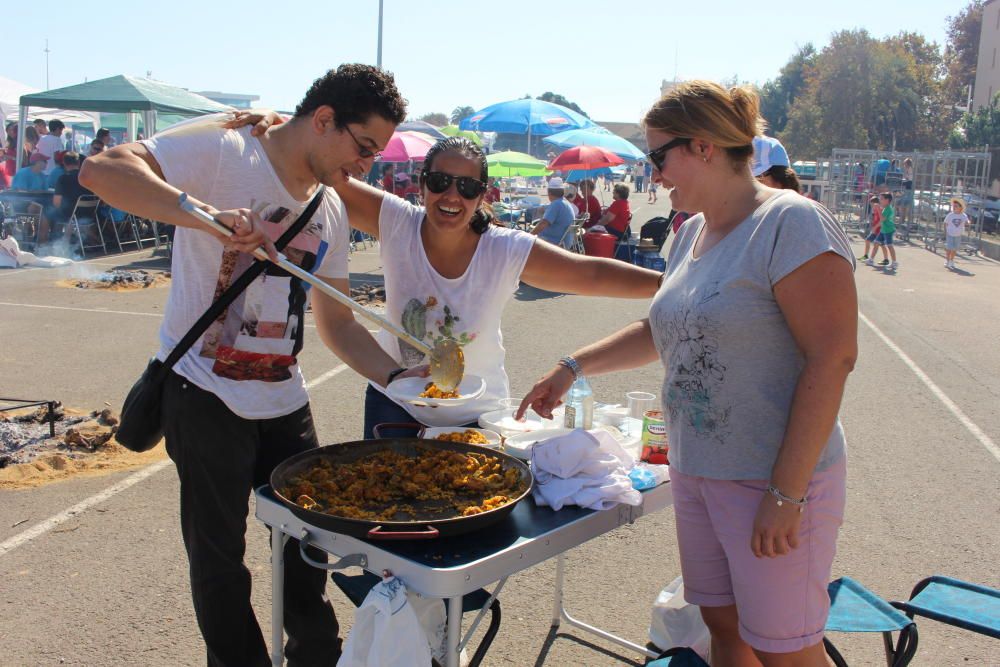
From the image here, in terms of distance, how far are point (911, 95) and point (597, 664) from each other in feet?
165

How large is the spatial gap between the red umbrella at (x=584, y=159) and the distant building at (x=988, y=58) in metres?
35.1

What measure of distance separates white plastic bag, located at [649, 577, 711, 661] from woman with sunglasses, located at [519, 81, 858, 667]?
0.73 metres

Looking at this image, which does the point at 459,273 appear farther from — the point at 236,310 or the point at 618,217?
the point at 618,217

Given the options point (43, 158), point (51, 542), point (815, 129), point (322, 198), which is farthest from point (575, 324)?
point (815, 129)

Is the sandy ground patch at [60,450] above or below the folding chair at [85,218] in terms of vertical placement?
below

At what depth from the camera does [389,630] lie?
6.48 ft

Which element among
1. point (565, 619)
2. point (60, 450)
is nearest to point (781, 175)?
point (565, 619)

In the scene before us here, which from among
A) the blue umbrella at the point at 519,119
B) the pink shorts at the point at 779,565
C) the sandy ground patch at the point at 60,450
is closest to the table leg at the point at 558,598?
→ the pink shorts at the point at 779,565

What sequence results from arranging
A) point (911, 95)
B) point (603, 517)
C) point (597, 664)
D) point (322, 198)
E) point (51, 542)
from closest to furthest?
point (603, 517), point (322, 198), point (597, 664), point (51, 542), point (911, 95)

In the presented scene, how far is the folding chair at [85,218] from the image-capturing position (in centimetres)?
1405

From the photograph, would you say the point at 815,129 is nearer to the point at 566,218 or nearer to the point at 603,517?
the point at 566,218

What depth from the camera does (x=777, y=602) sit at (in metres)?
2.04

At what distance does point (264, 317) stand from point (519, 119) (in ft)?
61.2

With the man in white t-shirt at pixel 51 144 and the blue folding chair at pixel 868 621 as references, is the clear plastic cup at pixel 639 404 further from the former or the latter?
the man in white t-shirt at pixel 51 144
